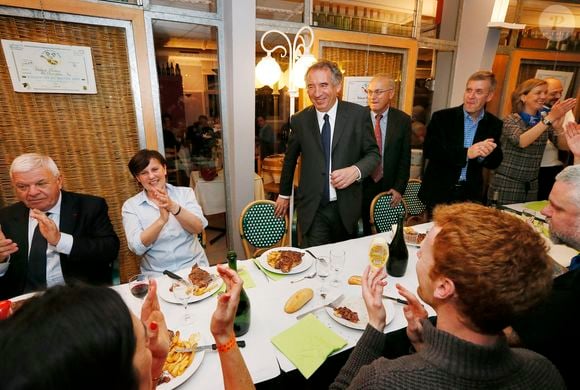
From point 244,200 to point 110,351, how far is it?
2891 mm

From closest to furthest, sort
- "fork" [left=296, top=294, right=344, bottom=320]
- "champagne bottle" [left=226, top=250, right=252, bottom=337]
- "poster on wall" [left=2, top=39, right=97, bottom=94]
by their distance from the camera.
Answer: "champagne bottle" [left=226, top=250, right=252, bottom=337] < "fork" [left=296, top=294, right=344, bottom=320] < "poster on wall" [left=2, top=39, right=97, bottom=94]

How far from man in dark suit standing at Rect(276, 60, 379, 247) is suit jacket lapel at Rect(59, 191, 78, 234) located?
145 cm

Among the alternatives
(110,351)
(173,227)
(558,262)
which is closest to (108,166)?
(173,227)

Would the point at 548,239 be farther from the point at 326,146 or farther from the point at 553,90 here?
the point at 553,90

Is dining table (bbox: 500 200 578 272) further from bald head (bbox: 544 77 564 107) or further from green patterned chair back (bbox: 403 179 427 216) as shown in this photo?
bald head (bbox: 544 77 564 107)

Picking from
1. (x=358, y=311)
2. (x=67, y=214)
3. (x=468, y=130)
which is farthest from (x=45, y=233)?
(x=468, y=130)

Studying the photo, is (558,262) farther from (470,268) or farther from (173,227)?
(173,227)

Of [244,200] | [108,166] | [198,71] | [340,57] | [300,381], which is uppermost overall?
[340,57]

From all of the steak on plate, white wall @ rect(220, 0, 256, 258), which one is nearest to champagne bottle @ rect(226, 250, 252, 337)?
the steak on plate

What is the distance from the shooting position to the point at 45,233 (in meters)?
1.74

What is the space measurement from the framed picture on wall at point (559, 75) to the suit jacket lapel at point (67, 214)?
6.30 metres

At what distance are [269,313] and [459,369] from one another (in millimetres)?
841

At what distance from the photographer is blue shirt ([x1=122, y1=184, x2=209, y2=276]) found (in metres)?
2.07

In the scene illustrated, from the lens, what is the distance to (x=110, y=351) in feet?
1.80
